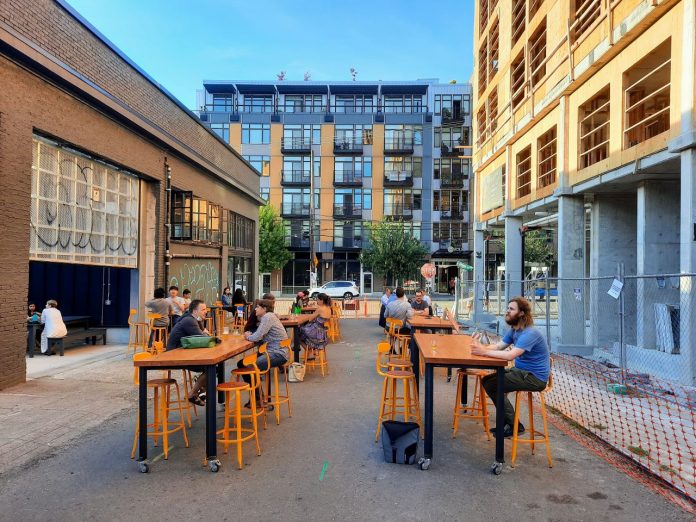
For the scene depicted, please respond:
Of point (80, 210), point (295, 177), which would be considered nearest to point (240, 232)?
point (80, 210)

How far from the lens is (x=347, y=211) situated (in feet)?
157

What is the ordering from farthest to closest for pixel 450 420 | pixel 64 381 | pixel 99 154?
pixel 99 154 → pixel 64 381 → pixel 450 420

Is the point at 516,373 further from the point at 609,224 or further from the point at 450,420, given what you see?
the point at 609,224

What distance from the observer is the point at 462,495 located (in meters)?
4.40

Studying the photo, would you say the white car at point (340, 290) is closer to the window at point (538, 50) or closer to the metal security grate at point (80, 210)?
the window at point (538, 50)

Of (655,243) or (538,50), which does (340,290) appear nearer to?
(538,50)

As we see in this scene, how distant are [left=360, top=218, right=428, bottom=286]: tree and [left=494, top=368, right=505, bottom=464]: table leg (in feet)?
124

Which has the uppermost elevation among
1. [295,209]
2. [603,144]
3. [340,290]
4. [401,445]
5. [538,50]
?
[538,50]

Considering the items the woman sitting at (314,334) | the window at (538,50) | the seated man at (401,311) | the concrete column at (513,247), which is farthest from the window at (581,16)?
the woman sitting at (314,334)

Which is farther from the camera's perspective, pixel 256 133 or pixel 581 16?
pixel 256 133

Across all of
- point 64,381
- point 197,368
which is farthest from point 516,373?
point 64,381

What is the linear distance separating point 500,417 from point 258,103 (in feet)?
161

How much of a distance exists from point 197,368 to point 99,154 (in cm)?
773

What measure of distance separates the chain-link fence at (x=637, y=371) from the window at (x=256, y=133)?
39.7 meters
